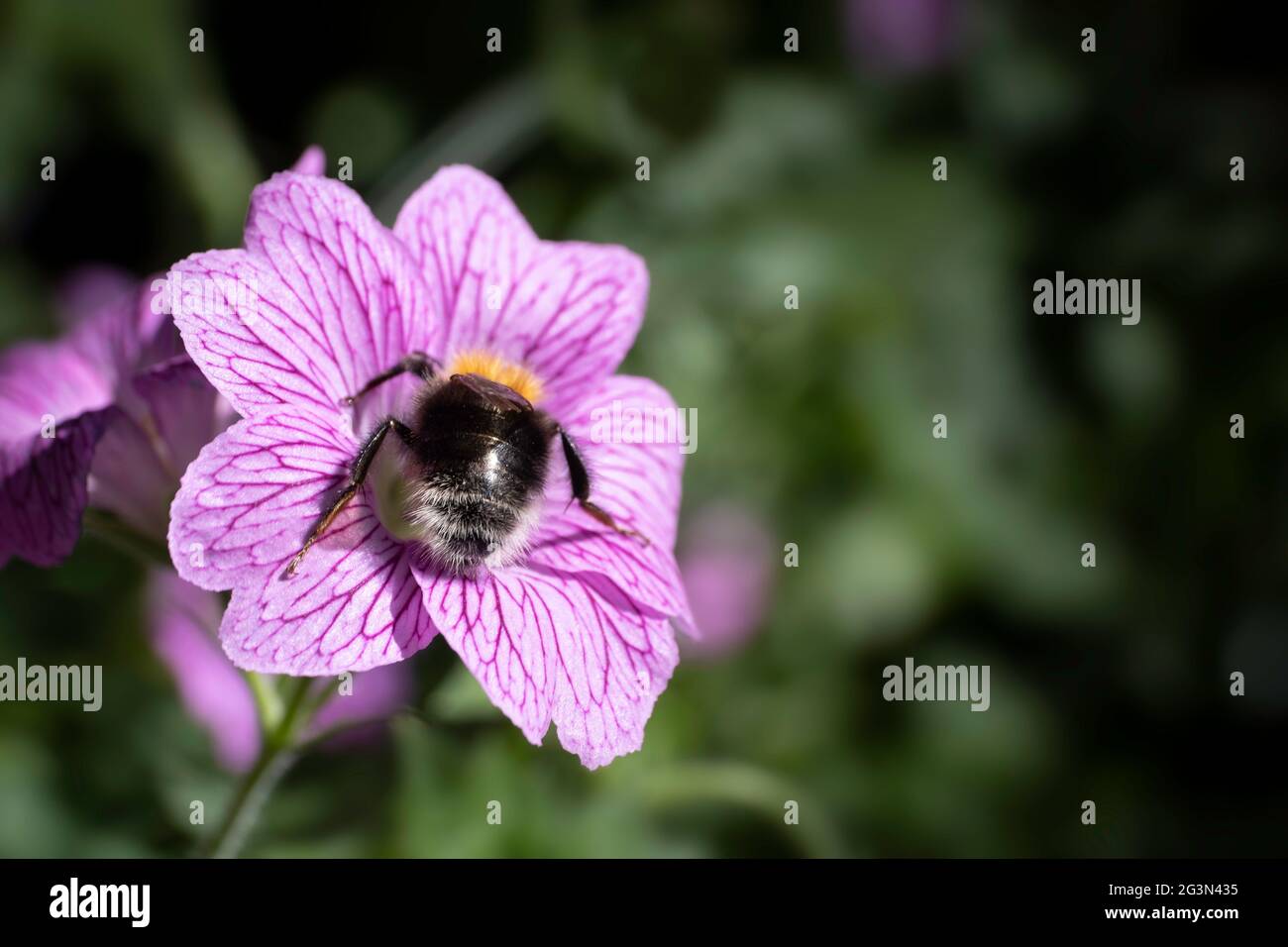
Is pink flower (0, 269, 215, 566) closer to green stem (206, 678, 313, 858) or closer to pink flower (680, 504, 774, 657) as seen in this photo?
green stem (206, 678, 313, 858)

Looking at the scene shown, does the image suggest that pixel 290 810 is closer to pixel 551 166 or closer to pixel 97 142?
pixel 551 166

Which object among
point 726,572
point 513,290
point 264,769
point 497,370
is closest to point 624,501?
point 497,370

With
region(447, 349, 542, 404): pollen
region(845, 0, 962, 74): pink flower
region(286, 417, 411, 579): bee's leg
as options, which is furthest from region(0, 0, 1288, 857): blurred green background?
region(286, 417, 411, 579): bee's leg

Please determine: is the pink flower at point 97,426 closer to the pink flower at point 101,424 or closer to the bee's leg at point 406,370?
the pink flower at point 101,424

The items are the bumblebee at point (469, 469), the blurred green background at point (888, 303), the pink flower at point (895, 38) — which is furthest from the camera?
the pink flower at point (895, 38)

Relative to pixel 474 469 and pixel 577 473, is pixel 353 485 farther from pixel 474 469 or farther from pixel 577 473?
pixel 577 473

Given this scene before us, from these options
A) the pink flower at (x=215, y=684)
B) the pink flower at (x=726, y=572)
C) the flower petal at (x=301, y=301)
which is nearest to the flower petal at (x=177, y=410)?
the flower petal at (x=301, y=301)
